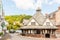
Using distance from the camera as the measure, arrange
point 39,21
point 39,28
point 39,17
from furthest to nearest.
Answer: point 39,17, point 39,21, point 39,28

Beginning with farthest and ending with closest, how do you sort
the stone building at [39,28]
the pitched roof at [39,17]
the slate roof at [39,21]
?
the pitched roof at [39,17] < the slate roof at [39,21] < the stone building at [39,28]

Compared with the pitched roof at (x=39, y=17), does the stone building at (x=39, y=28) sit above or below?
below

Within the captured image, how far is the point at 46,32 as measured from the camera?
32562mm

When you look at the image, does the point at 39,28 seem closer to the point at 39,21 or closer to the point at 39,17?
the point at 39,21

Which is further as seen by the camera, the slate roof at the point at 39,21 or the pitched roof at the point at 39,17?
the pitched roof at the point at 39,17

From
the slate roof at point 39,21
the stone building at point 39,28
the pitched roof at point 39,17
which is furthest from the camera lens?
the pitched roof at point 39,17

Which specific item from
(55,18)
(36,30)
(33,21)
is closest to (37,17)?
(33,21)

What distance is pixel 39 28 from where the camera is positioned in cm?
3150

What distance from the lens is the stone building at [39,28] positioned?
104ft

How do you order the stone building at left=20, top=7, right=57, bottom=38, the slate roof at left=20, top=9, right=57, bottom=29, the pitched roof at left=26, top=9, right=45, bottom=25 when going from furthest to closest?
1. the pitched roof at left=26, top=9, right=45, bottom=25
2. the slate roof at left=20, top=9, right=57, bottom=29
3. the stone building at left=20, top=7, right=57, bottom=38

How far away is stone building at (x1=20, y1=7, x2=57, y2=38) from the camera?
3181cm

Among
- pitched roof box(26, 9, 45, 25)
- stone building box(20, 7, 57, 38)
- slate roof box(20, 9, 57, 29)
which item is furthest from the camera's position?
pitched roof box(26, 9, 45, 25)

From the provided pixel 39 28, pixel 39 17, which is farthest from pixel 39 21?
pixel 39 28

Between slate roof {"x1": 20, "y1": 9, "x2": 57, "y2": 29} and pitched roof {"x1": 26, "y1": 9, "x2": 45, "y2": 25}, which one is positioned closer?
slate roof {"x1": 20, "y1": 9, "x2": 57, "y2": 29}
